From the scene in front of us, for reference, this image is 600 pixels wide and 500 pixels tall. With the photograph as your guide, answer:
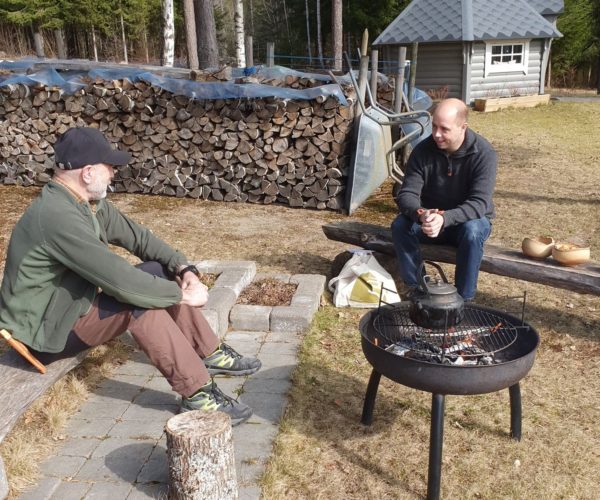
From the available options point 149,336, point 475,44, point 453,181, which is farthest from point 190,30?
point 149,336

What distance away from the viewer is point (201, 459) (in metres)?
2.40

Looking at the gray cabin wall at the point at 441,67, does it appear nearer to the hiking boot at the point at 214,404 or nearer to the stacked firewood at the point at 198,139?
the stacked firewood at the point at 198,139

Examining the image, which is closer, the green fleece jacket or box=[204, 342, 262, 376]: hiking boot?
the green fleece jacket

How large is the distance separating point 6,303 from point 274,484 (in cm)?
142

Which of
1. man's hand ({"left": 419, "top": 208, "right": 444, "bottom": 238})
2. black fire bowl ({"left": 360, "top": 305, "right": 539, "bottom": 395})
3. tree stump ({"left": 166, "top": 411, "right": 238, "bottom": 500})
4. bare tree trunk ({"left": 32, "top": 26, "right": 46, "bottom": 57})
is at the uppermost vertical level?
bare tree trunk ({"left": 32, "top": 26, "right": 46, "bottom": 57})

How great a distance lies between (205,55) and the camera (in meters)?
13.8

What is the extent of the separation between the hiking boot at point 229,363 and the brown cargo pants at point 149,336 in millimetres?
530

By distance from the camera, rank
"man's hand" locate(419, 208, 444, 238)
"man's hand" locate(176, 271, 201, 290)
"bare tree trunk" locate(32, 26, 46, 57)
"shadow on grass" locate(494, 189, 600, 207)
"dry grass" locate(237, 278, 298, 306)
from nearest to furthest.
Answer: "man's hand" locate(176, 271, 201, 290)
"man's hand" locate(419, 208, 444, 238)
"dry grass" locate(237, 278, 298, 306)
"shadow on grass" locate(494, 189, 600, 207)
"bare tree trunk" locate(32, 26, 46, 57)

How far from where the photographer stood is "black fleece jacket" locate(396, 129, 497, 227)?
4113 millimetres

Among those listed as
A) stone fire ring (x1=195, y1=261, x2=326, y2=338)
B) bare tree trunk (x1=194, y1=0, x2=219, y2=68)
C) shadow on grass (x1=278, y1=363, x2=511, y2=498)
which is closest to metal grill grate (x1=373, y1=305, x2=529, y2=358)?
shadow on grass (x1=278, y1=363, x2=511, y2=498)

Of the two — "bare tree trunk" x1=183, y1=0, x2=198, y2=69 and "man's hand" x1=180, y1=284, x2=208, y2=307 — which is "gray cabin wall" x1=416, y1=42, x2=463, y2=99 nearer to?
"bare tree trunk" x1=183, y1=0, x2=198, y2=69

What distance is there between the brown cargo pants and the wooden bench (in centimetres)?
7

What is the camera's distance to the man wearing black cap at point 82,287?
2658 millimetres

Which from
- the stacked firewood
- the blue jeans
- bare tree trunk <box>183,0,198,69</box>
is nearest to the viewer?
the blue jeans
